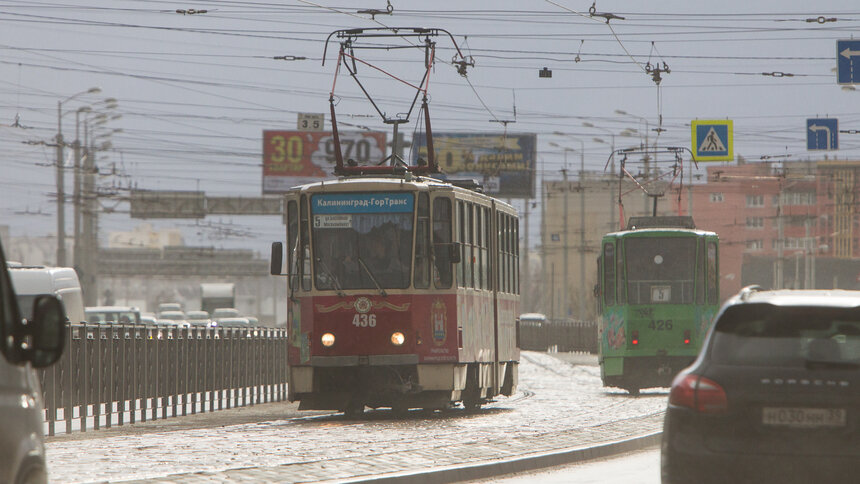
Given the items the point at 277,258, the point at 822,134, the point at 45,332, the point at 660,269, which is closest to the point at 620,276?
the point at 660,269

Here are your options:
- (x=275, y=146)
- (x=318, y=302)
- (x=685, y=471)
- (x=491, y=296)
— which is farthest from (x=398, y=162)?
(x=275, y=146)

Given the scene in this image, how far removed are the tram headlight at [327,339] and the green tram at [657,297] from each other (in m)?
9.70

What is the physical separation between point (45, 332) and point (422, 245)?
1528 cm

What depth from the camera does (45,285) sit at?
91.2ft

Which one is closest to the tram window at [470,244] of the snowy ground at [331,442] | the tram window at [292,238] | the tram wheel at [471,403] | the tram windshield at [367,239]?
the tram windshield at [367,239]

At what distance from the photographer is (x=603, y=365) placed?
29688 millimetres

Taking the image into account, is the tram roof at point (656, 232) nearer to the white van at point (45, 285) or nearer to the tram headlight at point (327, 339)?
the tram headlight at point (327, 339)

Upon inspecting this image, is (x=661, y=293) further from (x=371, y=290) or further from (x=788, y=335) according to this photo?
(x=788, y=335)

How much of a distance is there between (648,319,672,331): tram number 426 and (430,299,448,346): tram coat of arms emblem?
30.4 feet

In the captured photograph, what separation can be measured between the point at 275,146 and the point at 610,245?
5195cm

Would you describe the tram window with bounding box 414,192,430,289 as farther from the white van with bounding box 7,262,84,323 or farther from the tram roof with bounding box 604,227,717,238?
the tram roof with bounding box 604,227,717,238

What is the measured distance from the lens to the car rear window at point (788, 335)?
8016 mm

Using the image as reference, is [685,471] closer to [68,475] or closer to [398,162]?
[68,475]

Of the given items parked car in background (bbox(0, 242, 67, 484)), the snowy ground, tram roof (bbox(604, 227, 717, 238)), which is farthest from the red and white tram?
parked car in background (bbox(0, 242, 67, 484))
